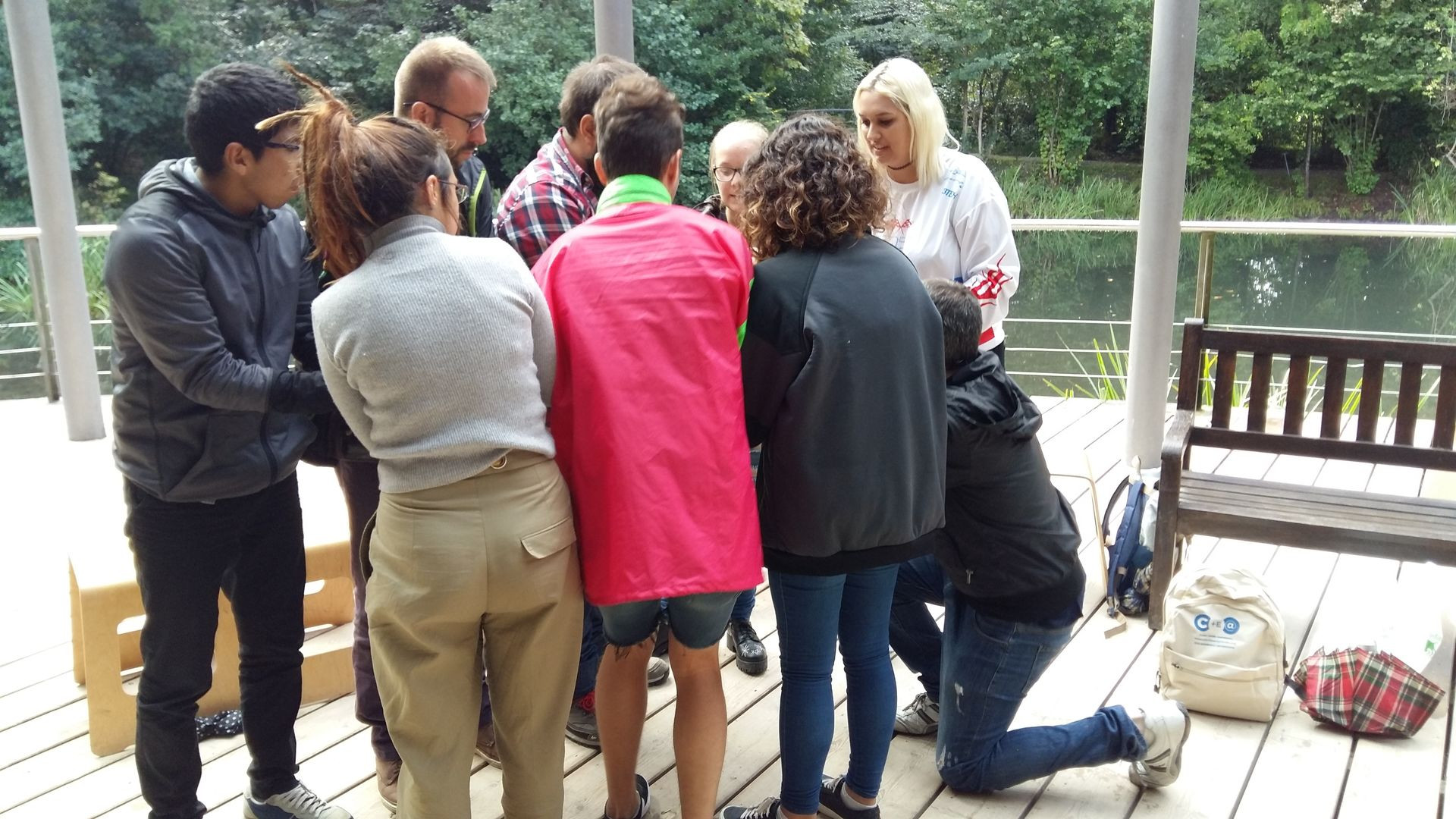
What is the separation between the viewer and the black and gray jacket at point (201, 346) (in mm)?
1746

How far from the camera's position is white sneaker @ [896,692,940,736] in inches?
96.2

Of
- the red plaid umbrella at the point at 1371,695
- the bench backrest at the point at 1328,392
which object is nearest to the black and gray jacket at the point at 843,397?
the red plaid umbrella at the point at 1371,695

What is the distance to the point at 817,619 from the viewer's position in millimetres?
1897

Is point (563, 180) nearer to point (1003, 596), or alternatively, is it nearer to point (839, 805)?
A: point (1003, 596)

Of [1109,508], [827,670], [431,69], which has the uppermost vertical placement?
[431,69]

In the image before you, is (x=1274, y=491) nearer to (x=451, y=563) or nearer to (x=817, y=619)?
(x=817, y=619)

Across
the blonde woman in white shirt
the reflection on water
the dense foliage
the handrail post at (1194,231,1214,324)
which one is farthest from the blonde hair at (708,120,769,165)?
the dense foliage

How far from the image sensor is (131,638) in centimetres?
268

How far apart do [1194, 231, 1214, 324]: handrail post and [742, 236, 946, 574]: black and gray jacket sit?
2.49 metres


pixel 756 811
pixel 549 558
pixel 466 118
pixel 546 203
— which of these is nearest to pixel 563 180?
pixel 546 203

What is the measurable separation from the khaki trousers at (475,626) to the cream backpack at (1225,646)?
56.6 inches

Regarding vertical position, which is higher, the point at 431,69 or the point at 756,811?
the point at 431,69

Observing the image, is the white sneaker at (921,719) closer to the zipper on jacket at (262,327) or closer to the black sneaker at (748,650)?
the black sneaker at (748,650)

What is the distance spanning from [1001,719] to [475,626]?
101 cm
